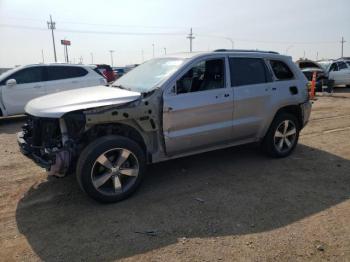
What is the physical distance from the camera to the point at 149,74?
5305mm

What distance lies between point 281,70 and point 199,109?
2.05 m

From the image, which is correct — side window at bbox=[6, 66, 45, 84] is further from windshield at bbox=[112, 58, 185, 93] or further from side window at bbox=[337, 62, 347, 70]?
side window at bbox=[337, 62, 347, 70]

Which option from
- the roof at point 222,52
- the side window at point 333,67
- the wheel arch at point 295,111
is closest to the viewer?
the roof at point 222,52

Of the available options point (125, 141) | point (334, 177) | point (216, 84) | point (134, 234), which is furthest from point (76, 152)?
point (334, 177)

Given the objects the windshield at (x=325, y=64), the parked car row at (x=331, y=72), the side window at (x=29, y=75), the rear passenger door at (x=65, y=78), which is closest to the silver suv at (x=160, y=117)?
the rear passenger door at (x=65, y=78)

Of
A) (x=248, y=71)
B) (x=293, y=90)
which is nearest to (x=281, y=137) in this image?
(x=293, y=90)

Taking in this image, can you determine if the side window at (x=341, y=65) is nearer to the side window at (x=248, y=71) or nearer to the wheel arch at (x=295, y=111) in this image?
the wheel arch at (x=295, y=111)

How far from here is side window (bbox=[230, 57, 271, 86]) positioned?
541 cm

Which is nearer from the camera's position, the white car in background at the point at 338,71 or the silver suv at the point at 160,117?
the silver suv at the point at 160,117

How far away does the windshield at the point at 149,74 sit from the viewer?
4883mm

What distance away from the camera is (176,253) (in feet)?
10.9

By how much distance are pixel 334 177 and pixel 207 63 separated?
2.54 meters

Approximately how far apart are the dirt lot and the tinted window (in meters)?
5.12

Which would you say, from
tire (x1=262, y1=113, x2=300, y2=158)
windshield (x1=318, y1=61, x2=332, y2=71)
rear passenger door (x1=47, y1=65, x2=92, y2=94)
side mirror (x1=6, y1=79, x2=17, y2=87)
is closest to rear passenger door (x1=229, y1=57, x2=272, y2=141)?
tire (x1=262, y1=113, x2=300, y2=158)
